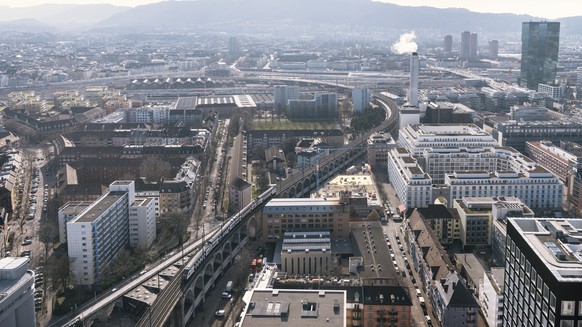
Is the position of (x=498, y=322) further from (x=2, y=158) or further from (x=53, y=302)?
(x=2, y=158)

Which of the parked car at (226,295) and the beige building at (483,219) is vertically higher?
the beige building at (483,219)

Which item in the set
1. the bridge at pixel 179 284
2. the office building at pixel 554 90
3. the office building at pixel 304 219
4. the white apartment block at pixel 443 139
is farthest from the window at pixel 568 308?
the office building at pixel 554 90

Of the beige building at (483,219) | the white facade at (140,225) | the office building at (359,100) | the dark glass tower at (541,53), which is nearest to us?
the beige building at (483,219)

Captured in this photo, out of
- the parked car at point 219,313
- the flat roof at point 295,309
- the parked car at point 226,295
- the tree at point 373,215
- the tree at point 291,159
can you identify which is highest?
the flat roof at point 295,309

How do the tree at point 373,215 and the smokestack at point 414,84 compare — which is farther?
the smokestack at point 414,84

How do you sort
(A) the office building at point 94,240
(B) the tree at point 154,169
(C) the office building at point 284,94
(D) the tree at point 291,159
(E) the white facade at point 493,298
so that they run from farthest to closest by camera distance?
(C) the office building at point 284,94
(D) the tree at point 291,159
(B) the tree at point 154,169
(A) the office building at point 94,240
(E) the white facade at point 493,298

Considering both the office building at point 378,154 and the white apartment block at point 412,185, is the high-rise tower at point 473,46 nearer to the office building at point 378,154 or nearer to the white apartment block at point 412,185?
the office building at point 378,154
